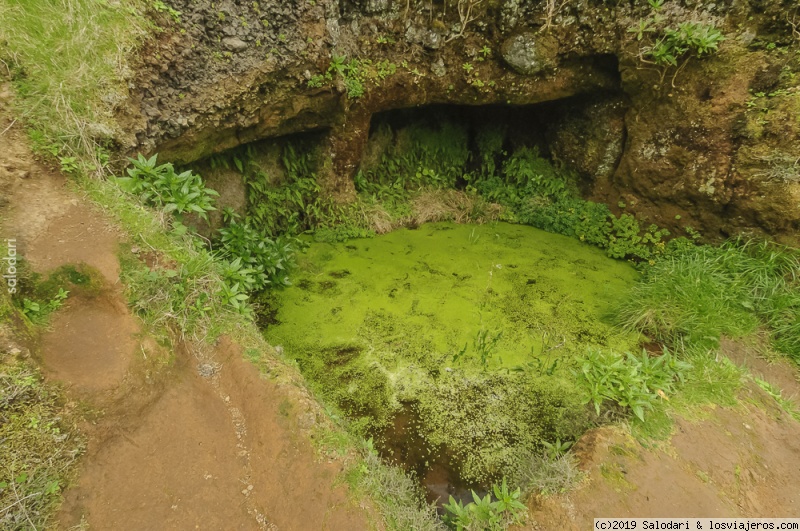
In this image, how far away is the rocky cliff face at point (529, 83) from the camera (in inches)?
120

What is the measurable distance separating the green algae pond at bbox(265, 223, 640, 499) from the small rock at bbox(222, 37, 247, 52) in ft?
6.22

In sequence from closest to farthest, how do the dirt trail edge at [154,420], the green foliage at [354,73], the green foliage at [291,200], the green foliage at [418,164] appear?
the dirt trail edge at [154,420]
the green foliage at [354,73]
the green foliage at [291,200]
the green foliage at [418,164]

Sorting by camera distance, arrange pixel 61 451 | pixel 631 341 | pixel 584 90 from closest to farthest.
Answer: pixel 61 451, pixel 631 341, pixel 584 90

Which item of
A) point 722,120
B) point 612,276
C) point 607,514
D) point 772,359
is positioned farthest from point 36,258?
point 722,120

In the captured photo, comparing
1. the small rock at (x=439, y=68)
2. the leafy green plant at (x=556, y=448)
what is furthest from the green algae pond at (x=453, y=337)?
the small rock at (x=439, y=68)

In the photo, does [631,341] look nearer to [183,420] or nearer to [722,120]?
[722,120]

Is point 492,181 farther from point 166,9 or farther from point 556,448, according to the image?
point 166,9

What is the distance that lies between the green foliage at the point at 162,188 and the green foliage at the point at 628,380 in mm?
2564

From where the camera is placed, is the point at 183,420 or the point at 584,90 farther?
the point at 584,90

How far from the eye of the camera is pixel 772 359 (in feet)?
9.82

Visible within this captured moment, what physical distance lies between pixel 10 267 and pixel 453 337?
8.74 ft

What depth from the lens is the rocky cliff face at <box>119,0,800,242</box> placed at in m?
3.04

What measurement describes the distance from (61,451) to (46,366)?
1.23ft

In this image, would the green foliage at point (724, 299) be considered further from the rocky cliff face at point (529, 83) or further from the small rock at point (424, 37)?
the small rock at point (424, 37)
